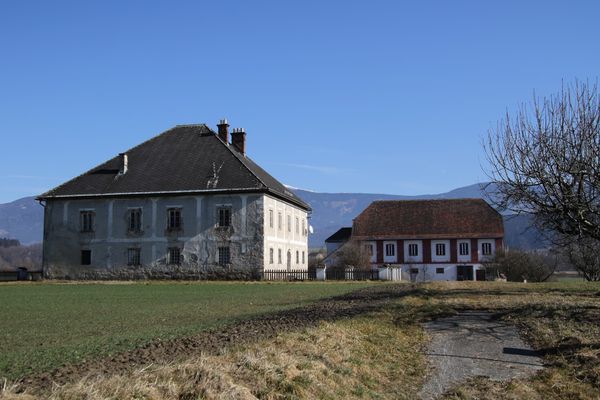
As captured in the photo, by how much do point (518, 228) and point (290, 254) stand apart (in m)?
142

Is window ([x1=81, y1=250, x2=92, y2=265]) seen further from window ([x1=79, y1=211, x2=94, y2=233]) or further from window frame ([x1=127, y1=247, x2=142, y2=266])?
window frame ([x1=127, y1=247, x2=142, y2=266])

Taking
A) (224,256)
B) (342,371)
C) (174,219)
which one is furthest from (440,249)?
(342,371)

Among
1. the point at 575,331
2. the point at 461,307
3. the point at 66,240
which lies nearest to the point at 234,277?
the point at 66,240

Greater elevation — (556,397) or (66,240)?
(66,240)

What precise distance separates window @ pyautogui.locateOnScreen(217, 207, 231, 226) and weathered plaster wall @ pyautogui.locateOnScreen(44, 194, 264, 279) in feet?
1.00

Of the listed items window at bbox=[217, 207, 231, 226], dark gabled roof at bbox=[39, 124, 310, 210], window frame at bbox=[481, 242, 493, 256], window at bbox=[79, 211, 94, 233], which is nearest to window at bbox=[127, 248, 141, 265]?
window at bbox=[79, 211, 94, 233]

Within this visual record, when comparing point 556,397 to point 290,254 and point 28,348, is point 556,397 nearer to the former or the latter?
point 28,348

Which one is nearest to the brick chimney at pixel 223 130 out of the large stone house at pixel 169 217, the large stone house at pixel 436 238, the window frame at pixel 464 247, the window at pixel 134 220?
the large stone house at pixel 169 217

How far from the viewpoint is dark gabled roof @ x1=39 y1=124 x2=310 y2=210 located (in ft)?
156

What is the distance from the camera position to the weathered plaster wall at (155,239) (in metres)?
46.7

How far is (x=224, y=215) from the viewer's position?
A: 47.2 meters

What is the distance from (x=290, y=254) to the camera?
54125 mm

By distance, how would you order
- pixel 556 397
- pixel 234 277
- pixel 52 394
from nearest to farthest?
pixel 52 394, pixel 556 397, pixel 234 277

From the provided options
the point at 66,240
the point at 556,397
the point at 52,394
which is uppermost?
the point at 66,240
